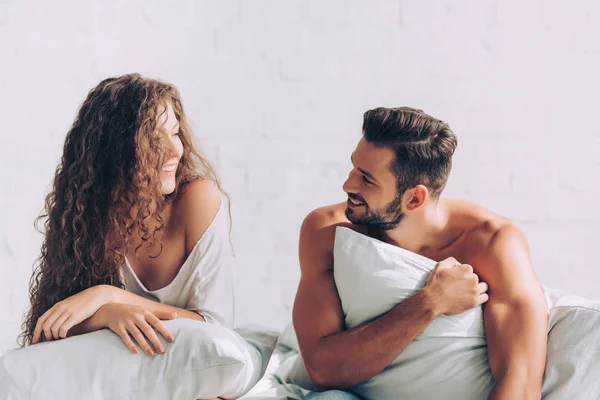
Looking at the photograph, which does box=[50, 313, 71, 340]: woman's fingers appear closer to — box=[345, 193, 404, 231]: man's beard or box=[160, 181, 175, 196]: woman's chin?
box=[160, 181, 175, 196]: woman's chin

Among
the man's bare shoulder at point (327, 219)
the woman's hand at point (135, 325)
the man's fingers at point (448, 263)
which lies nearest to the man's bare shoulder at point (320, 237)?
the man's bare shoulder at point (327, 219)

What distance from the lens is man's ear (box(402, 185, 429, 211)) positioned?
1678mm

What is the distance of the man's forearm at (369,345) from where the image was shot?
1.51 meters

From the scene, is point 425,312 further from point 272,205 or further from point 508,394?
point 272,205

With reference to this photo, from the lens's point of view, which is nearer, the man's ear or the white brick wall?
the man's ear

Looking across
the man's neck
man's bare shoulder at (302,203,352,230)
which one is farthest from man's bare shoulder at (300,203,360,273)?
the man's neck

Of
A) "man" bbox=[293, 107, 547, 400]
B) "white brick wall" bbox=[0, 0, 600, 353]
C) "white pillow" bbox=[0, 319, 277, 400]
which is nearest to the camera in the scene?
"white pillow" bbox=[0, 319, 277, 400]

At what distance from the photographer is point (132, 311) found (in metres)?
1.48

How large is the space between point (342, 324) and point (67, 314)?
1.87ft

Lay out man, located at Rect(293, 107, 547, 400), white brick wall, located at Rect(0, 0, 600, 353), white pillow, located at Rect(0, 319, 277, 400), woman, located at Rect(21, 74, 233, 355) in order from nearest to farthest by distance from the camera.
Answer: white pillow, located at Rect(0, 319, 277, 400), man, located at Rect(293, 107, 547, 400), woman, located at Rect(21, 74, 233, 355), white brick wall, located at Rect(0, 0, 600, 353)

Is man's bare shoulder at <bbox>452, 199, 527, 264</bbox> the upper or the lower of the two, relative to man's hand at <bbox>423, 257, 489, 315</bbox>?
upper

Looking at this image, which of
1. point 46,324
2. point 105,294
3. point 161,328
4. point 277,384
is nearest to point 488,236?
point 277,384

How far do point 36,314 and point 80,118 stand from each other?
0.47 metres

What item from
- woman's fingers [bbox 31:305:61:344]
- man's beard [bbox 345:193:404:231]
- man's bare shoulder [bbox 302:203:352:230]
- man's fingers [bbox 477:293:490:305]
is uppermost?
man's beard [bbox 345:193:404:231]
